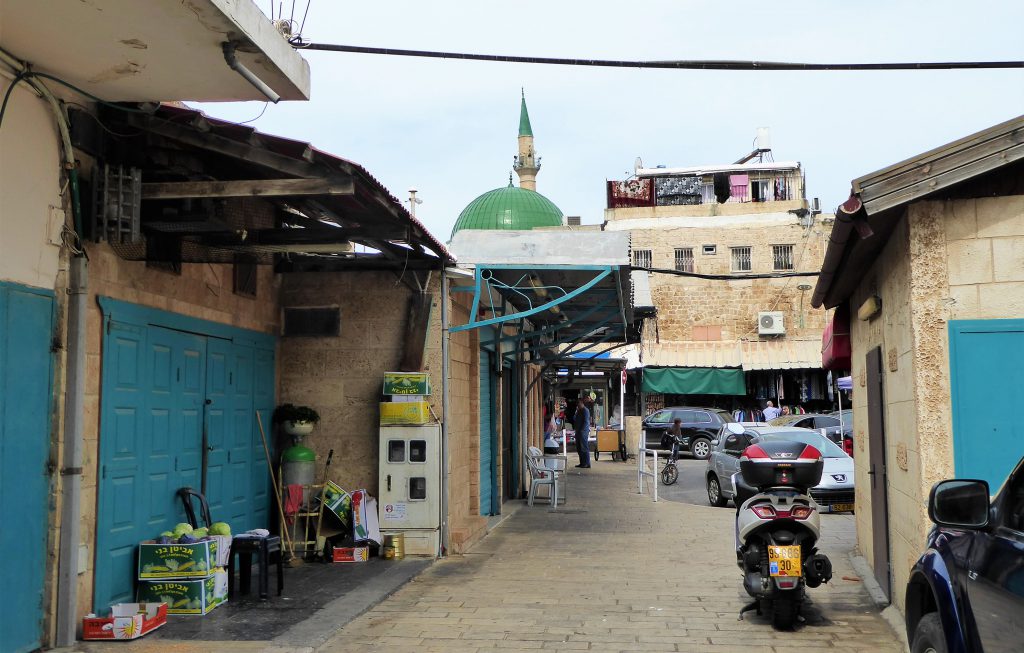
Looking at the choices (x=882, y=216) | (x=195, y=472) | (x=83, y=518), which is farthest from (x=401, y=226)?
(x=882, y=216)

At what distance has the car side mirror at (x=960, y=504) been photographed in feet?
11.6

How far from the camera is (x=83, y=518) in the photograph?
6758 mm

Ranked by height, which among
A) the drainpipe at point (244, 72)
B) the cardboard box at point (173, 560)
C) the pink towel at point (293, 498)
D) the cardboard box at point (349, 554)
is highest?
the drainpipe at point (244, 72)

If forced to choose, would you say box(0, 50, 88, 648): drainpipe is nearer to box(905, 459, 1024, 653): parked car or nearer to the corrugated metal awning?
box(905, 459, 1024, 653): parked car

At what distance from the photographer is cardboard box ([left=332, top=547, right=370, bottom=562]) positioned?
10.0 metres

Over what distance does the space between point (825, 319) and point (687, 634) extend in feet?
109

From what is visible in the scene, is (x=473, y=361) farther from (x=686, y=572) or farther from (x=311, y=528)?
(x=686, y=572)

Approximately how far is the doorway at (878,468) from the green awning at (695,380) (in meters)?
26.9

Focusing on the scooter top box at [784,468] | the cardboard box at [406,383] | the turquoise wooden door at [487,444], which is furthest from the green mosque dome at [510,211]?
the scooter top box at [784,468]

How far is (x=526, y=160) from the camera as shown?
60875mm

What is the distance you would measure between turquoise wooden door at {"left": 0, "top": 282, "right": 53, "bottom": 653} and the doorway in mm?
6527

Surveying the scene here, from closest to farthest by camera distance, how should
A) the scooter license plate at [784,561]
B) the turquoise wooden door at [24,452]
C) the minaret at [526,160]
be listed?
the turquoise wooden door at [24,452]
the scooter license plate at [784,561]
the minaret at [526,160]

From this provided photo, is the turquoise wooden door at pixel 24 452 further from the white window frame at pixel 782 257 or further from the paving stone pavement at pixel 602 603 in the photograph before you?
the white window frame at pixel 782 257

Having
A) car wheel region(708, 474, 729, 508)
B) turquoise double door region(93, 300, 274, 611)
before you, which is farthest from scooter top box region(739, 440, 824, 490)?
car wheel region(708, 474, 729, 508)
